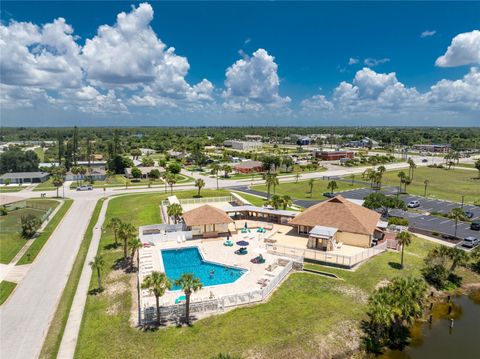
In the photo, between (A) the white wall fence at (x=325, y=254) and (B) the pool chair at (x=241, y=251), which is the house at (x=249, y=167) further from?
(B) the pool chair at (x=241, y=251)

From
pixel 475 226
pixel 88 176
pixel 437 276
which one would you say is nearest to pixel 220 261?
pixel 437 276

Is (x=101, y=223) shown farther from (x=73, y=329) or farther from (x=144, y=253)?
(x=73, y=329)

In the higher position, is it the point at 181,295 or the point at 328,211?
the point at 328,211

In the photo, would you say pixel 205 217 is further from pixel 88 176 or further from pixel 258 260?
pixel 88 176

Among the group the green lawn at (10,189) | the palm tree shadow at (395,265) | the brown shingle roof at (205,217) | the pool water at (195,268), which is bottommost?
the pool water at (195,268)

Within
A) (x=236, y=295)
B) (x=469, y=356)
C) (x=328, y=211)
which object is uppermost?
(x=328, y=211)

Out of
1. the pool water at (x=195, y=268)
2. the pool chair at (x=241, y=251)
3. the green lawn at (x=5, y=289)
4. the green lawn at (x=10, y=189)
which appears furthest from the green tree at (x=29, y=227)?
the green lawn at (x=10, y=189)

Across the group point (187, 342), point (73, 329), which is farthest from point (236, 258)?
point (73, 329)
